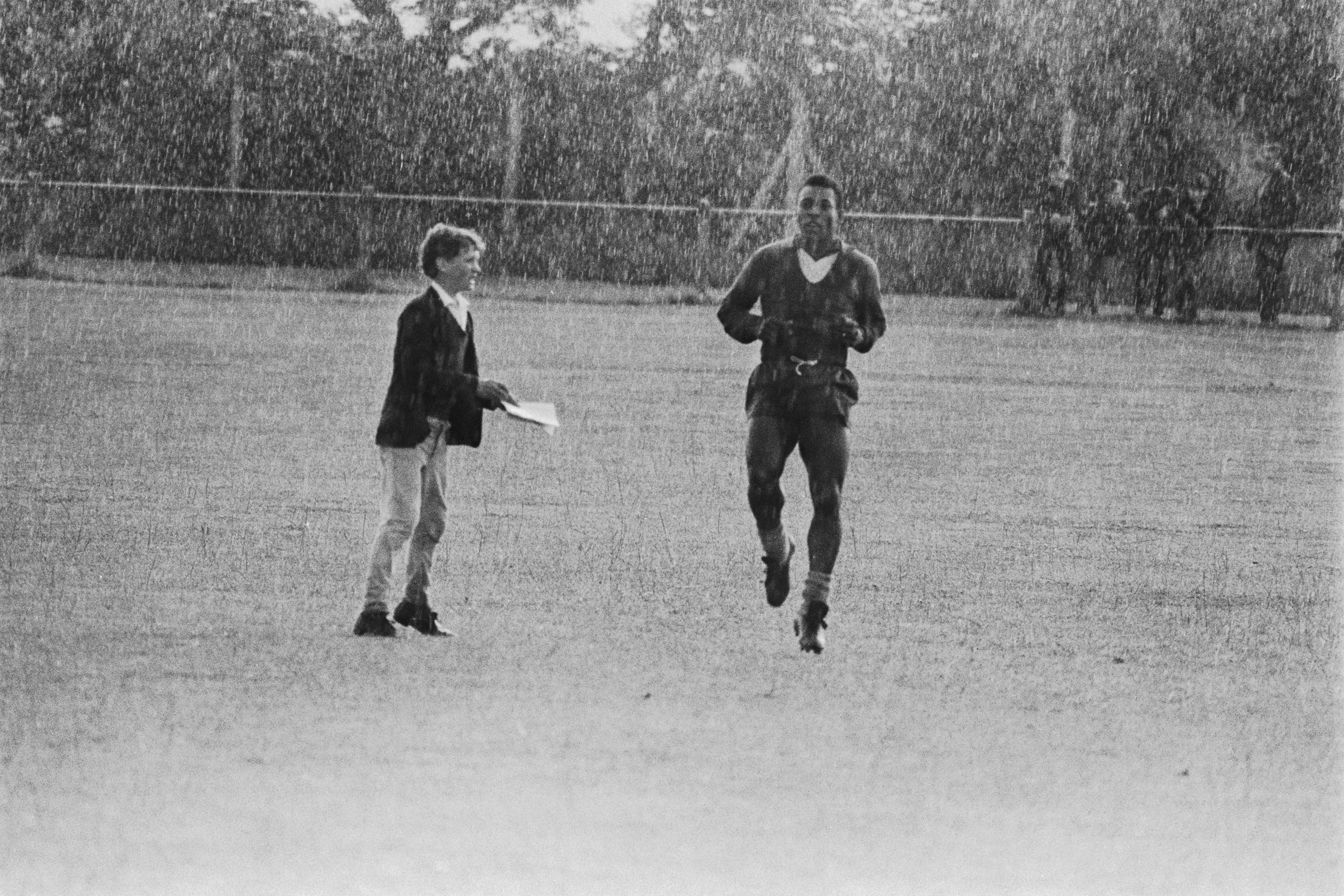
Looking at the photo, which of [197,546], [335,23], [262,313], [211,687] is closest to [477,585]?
[197,546]

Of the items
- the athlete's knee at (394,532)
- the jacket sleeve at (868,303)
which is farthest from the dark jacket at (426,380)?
the jacket sleeve at (868,303)

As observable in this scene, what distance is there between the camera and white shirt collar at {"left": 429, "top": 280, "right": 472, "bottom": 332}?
24.6 feet

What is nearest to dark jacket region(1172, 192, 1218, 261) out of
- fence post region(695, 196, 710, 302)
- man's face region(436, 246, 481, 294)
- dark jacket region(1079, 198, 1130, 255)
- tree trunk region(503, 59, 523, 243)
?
dark jacket region(1079, 198, 1130, 255)

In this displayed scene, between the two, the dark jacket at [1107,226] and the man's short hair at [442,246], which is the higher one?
the man's short hair at [442,246]

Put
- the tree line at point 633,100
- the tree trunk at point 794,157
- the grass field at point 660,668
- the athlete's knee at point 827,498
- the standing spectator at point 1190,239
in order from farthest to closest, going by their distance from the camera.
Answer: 1. the tree trunk at point 794,157
2. the tree line at point 633,100
3. the standing spectator at point 1190,239
4. the athlete's knee at point 827,498
5. the grass field at point 660,668

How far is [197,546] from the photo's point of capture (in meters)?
9.55

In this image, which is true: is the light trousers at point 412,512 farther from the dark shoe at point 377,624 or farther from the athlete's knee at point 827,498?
the athlete's knee at point 827,498

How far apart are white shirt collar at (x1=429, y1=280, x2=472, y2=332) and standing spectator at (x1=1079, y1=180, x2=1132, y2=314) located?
2208cm

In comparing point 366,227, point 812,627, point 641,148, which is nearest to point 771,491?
point 812,627

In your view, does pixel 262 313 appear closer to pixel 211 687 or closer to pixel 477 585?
pixel 477 585

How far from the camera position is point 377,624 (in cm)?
765

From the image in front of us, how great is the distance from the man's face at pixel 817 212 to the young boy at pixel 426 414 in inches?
39.0

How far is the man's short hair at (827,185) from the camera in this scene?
758 centimetres

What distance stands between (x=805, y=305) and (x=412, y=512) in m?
1.38
